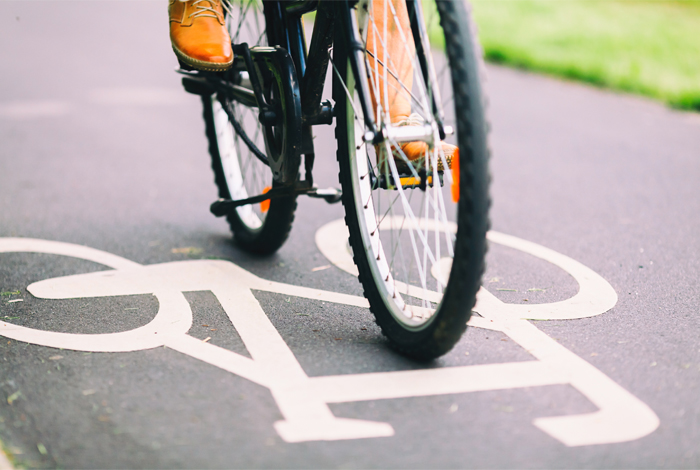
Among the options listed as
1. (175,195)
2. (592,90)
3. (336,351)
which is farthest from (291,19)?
(592,90)

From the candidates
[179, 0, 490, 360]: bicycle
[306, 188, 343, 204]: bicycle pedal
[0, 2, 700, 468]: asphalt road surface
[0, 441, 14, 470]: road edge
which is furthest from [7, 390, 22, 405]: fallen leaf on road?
[306, 188, 343, 204]: bicycle pedal

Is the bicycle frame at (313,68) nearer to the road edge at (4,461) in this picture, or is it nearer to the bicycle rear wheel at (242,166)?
the bicycle rear wheel at (242,166)

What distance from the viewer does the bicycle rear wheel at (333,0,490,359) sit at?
175cm

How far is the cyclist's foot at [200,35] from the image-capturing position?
99.3 inches

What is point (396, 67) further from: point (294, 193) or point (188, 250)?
point (188, 250)

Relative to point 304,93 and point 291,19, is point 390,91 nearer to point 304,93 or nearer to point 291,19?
point 304,93

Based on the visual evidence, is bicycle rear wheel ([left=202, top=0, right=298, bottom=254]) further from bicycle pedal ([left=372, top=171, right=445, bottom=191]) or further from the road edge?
the road edge

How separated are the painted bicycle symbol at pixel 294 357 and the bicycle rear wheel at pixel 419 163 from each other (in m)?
0.20

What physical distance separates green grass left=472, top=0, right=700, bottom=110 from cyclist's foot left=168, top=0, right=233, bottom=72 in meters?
4.64

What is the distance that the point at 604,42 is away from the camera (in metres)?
8.05

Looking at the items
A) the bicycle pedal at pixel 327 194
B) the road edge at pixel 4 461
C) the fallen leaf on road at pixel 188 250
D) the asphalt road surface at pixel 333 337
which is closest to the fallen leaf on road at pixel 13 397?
the asphalt road surface at pixel 333 337

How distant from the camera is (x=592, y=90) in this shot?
661 cm

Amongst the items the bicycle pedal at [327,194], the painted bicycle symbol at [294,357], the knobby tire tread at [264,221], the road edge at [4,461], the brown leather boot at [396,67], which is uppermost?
the brown leather boot at [396,67]

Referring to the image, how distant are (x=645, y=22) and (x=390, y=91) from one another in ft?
27.5
